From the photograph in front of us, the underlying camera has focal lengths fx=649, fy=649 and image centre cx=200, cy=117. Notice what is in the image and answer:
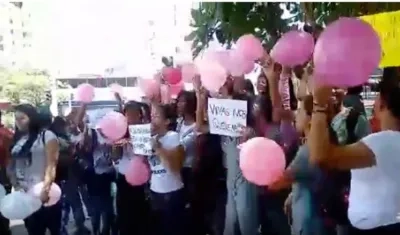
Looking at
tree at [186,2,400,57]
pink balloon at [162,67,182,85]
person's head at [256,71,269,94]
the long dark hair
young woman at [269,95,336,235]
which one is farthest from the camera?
pink balloon at [162,67,182,85]

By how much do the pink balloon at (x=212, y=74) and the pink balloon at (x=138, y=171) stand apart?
2.11 ft

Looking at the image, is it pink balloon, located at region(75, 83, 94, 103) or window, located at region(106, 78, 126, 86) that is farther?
window, located at region(106, 78, 126, 86)

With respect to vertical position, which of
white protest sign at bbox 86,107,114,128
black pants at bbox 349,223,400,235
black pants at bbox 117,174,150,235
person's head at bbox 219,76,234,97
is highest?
person's head at bbox 219,76,234,97

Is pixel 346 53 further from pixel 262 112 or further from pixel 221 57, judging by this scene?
pixel 221 57

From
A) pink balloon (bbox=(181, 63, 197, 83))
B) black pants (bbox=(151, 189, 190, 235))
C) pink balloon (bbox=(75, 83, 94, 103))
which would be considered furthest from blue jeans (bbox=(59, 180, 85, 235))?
pink balloon (bbox=(181, 63, 197, 83))

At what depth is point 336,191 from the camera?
3066 millimetres

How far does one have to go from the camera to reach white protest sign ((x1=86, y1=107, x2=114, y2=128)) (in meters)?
4.39

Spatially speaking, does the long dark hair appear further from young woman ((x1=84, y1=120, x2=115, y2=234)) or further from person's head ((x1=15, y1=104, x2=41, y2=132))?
young woman ((x1=84, y1=120, x2=115, y2=234))

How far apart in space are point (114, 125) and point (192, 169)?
0.58 meters

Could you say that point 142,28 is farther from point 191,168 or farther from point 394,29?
point 394,29

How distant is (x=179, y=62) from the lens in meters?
4.36

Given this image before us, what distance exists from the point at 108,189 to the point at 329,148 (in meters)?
2.58

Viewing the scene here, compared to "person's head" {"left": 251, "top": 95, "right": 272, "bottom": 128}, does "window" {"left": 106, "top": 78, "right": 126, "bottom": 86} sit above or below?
above

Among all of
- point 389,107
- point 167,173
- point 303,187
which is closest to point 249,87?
point 167,173
